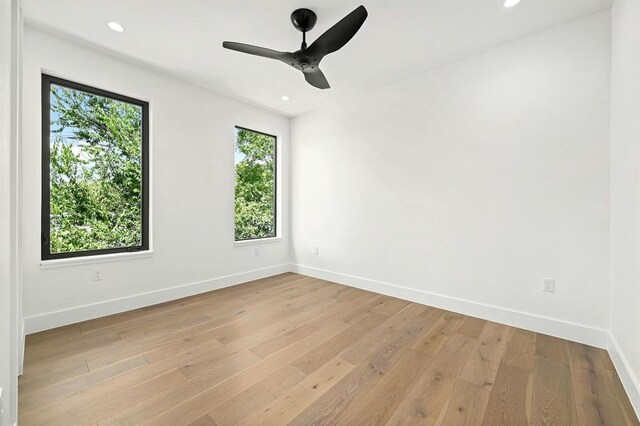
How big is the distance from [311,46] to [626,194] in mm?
2269

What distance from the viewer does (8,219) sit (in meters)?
1.09

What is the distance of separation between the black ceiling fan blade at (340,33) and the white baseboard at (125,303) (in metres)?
2.90

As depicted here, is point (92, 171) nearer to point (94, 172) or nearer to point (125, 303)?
point (94, 172)

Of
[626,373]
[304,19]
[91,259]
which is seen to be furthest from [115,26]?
[626,373]

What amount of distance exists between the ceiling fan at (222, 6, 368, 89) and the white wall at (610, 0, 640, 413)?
161cm

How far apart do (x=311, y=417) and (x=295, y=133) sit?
12.8ft

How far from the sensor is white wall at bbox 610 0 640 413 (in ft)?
4.98

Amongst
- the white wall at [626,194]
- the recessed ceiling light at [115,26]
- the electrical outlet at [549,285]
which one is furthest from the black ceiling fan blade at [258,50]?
the electrical outlet at [549,285]

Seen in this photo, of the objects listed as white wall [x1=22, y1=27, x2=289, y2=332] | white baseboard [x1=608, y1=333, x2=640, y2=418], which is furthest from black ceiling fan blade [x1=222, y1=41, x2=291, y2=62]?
white baseboard [x1=608, y1=333, x2=640, y2=418]

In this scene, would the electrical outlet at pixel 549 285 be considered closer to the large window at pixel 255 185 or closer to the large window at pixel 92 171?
the large window at pixel 255 185

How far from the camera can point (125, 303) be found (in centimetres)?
283

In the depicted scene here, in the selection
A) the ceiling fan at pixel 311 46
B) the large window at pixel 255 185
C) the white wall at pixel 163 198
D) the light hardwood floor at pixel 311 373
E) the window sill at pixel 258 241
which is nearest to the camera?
the light hardwood floor at pixel 311 373

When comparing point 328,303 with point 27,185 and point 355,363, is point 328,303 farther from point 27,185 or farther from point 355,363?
point 27,185

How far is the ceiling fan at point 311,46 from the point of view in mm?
1806
